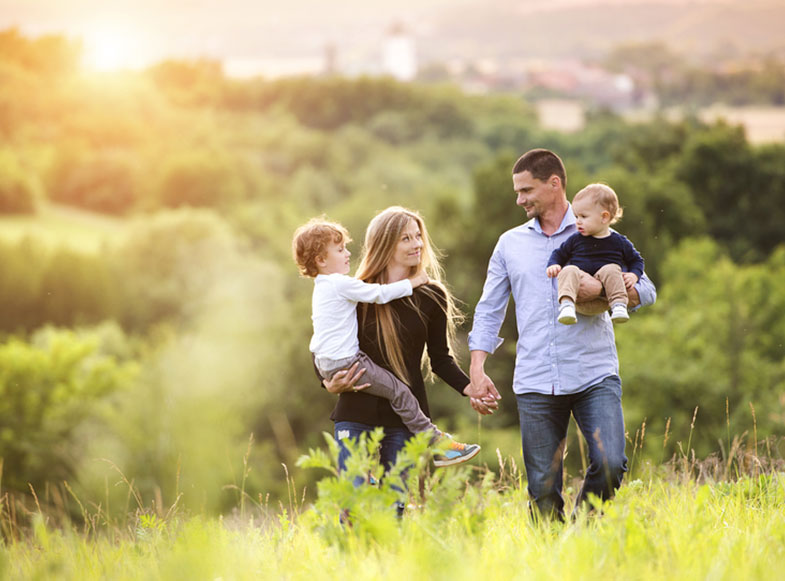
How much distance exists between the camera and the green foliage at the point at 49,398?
29.6 metres

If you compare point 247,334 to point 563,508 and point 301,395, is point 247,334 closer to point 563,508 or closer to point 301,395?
point 301,395

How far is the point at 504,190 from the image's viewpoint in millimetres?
30281

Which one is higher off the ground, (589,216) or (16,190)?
(16,190)

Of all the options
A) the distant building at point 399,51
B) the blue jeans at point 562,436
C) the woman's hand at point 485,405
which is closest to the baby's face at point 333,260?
the woman's hand at point 485,405

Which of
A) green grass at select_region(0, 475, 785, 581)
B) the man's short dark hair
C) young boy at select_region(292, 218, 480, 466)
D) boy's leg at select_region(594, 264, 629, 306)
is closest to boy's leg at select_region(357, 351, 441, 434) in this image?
young boy at select_region(292, 218, 480, 466)

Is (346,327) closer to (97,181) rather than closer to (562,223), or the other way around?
(562,223)

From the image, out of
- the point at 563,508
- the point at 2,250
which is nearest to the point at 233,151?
the point at 2,250

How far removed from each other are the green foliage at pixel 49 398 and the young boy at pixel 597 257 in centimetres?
2713

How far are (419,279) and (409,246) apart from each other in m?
0.17

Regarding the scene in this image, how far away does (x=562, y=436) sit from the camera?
176 inches

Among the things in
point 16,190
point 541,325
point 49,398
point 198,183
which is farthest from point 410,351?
point 198,183

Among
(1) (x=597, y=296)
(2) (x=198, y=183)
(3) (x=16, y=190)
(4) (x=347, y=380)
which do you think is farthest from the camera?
(2) (x=198, y=183)

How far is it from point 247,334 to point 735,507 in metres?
31.7

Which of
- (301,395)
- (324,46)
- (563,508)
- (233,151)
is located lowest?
(301,395)
